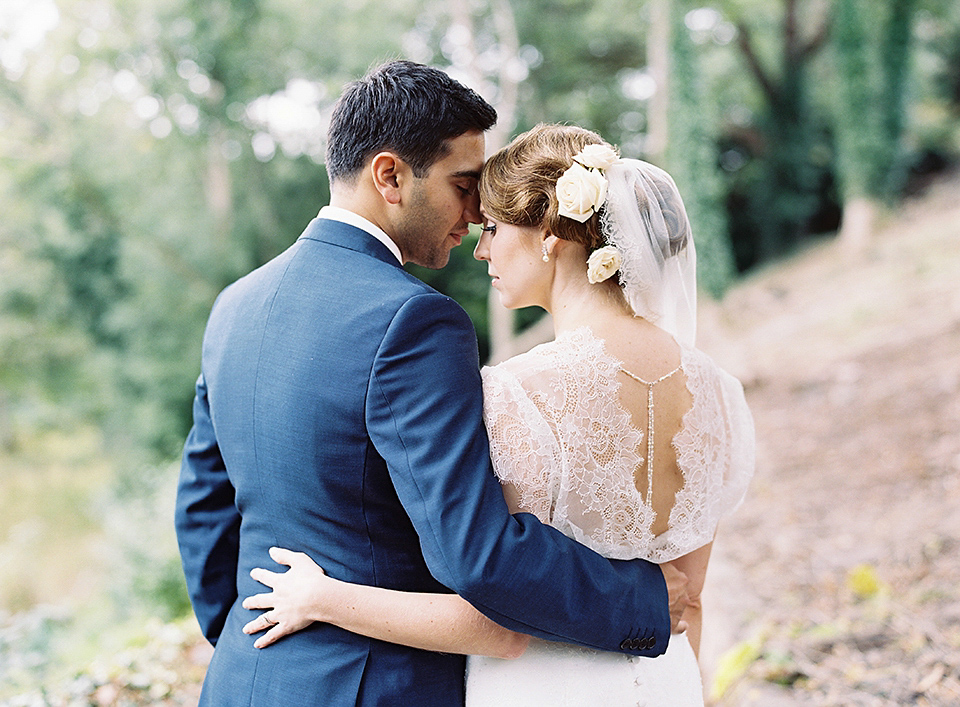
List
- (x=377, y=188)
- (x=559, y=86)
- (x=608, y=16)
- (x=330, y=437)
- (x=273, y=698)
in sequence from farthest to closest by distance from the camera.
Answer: (x=559, y=86) < (x=608, y=16) < (x=377, y=188) < (x=273, y=698) < (x=330, y=437)

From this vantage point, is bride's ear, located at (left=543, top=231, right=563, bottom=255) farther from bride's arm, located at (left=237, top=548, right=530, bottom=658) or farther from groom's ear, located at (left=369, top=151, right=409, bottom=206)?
bride's arm, located at (left=237, top=548, right=530, bottom=658)

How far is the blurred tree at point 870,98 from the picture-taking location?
14.9m

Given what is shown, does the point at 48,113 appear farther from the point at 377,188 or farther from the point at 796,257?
the point at 796,257

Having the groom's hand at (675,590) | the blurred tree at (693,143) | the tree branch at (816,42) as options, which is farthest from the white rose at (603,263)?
the tree branch at (816,42)

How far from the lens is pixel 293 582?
1.44m

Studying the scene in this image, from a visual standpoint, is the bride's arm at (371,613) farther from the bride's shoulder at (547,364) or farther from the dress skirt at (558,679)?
the bride's shoulder at (547,364)

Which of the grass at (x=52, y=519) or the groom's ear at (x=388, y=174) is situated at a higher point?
the groom's ear at (x=388, y=174)

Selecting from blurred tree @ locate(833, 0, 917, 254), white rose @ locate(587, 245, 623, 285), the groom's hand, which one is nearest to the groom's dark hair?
white rose @ locate(587, 245, 623, 285)

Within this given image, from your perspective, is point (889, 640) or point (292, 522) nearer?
point (292, 522)

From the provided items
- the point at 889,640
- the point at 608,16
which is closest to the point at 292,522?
the point at 889,640

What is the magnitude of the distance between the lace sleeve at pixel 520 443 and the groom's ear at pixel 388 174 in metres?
0.42

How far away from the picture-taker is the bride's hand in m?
1.41

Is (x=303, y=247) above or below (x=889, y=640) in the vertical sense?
above

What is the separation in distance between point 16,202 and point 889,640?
43.4ft
